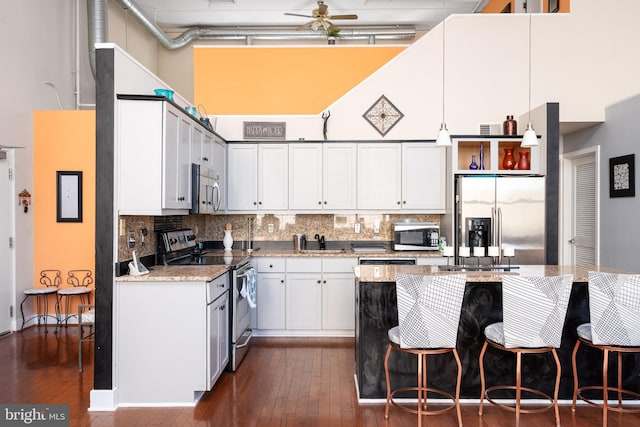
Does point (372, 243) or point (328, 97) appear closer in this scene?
point (372, 243)

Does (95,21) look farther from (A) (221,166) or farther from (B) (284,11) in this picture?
(A) (221,166)

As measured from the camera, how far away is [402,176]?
5461 millimetres

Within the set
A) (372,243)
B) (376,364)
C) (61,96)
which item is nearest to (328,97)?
(372,243)

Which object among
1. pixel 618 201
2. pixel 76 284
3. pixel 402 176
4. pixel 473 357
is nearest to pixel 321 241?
pixel 402 176

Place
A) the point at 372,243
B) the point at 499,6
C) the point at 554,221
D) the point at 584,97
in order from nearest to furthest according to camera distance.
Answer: the point at 554,221 < the point at 584,97 < the point at 372,243 < the point at 499,6

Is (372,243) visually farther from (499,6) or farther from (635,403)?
(499,6)

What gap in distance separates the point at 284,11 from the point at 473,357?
6.81 metres

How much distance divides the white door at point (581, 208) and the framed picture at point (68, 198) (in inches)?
265

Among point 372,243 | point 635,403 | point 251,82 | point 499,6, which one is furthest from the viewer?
point 499,6

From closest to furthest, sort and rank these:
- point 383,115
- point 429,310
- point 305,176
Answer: point 429,310 → point 305,176 → point 383,115

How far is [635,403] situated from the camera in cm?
323

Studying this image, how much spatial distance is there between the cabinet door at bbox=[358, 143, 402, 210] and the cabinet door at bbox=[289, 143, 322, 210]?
0.55m

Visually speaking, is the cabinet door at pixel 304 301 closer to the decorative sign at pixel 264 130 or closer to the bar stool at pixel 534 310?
the decorative sign at pixel 264 130

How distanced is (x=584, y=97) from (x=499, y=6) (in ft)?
8.77
